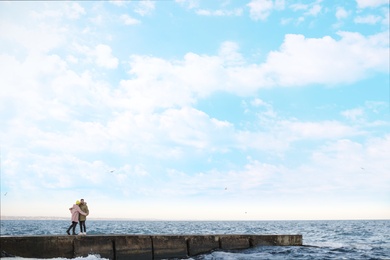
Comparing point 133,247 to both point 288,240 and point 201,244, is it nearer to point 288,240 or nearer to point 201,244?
point 201,244

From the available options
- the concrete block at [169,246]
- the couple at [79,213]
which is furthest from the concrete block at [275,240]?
the couple at [79,213]

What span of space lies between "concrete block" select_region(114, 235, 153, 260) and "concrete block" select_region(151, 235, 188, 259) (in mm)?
311

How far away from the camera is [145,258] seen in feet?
51.2

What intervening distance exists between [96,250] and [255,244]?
9.04m

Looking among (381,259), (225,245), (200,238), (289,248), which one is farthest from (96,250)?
(381,259)

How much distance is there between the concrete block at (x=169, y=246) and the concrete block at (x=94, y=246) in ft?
6.54

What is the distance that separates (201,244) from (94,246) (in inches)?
213

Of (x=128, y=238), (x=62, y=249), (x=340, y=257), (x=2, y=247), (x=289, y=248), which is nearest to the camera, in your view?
(x=2, y=247)

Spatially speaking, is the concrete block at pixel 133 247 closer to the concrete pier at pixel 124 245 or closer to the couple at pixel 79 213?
the concrete pier at pixel 124 245

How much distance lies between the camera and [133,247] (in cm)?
1542

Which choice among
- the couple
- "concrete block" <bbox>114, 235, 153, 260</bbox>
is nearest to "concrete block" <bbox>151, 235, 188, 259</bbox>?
"concrete block" <bbox>114, 235, 153, 260</bbox>

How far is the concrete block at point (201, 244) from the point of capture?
1756cm

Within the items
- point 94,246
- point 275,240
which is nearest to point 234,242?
point 275,240

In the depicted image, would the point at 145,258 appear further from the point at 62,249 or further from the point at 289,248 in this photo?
the point at 289,248
